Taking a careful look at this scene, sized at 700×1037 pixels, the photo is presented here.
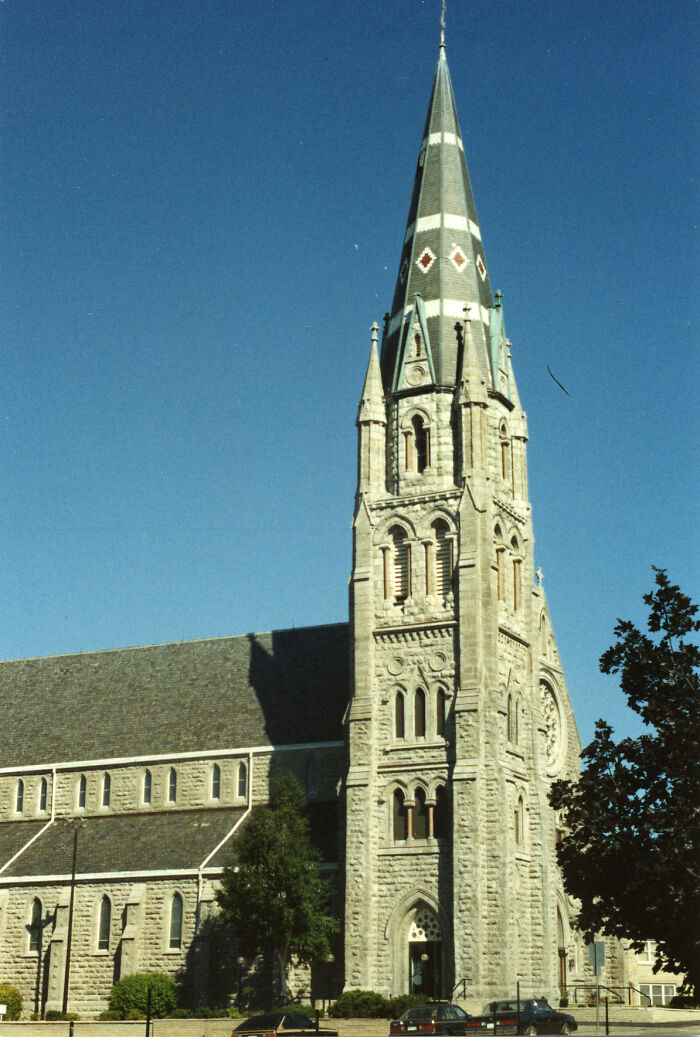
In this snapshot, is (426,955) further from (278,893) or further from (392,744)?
(392,744)

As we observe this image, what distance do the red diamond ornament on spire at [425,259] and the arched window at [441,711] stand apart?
1823 cm

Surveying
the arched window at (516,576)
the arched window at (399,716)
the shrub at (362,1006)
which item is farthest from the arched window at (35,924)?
the arched window at (516,576)

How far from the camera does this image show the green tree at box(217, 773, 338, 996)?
46781 mm

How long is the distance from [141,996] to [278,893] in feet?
20.8

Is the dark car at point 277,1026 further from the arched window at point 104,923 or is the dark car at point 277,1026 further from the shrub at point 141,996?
the arched window at point 104,923

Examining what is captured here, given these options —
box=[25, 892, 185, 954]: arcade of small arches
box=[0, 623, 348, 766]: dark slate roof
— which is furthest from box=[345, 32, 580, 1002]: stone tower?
box=[25, 892, 185, 954]: arcade of small arches

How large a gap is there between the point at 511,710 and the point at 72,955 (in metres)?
19.5

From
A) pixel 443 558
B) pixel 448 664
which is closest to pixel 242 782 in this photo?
pixel 448 664

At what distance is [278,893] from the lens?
46906mm

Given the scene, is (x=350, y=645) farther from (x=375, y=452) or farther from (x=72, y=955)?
(x=72, y=955)

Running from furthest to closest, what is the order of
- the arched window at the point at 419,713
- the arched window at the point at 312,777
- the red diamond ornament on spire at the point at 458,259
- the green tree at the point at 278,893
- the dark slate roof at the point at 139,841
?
the red diamond ornament on spire at the point at 458,259 → the arched window at the point at 312,777 → the dark slate roof at the point at 139,841 → the arched window at the point at 419,713 → the green tree at the point at 278,893

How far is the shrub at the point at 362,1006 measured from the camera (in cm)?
4453

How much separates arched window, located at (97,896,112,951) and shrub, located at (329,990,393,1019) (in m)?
11.5

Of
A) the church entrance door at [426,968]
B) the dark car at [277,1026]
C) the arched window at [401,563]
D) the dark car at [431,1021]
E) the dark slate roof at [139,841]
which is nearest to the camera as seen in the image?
the dark car at [277,1026]
